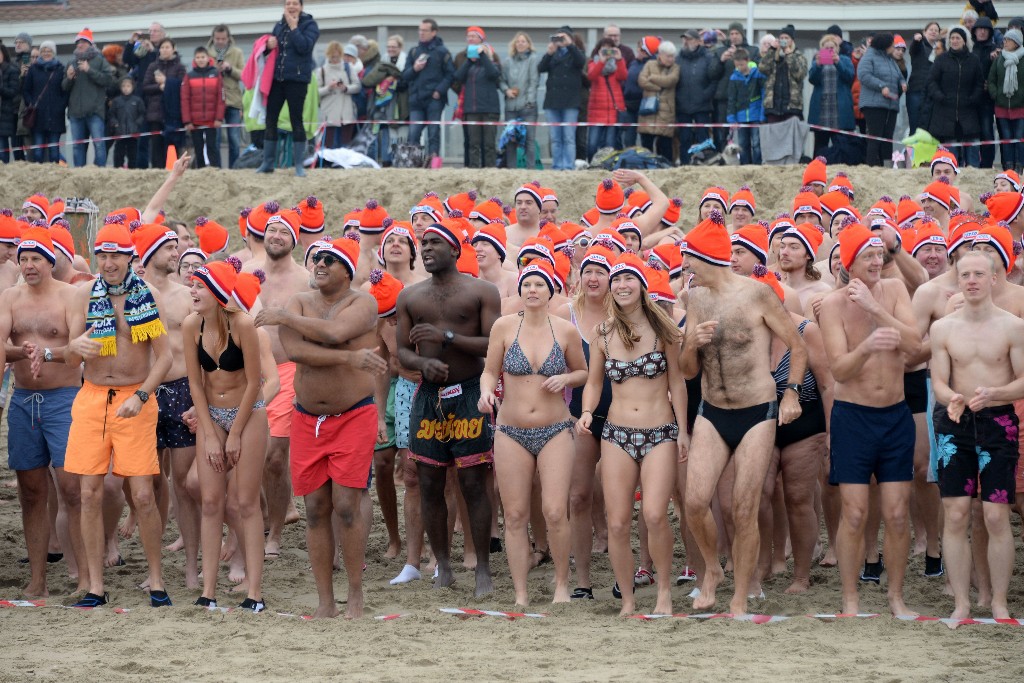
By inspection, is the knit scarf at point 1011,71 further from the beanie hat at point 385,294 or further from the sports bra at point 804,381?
the beanie hat at point 385,294

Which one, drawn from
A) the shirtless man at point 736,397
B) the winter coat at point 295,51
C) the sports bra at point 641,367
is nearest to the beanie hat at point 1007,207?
the shirtless man at point 736,397

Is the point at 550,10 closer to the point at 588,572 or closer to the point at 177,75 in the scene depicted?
the point at 177,75

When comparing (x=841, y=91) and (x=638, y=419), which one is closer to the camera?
(x=638, y=419)

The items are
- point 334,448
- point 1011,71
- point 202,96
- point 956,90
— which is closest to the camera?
point 334,448

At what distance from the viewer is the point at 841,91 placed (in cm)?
1886

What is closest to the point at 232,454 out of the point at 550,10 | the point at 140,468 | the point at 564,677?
the point at 140,468

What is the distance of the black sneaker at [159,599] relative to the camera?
8.38 m

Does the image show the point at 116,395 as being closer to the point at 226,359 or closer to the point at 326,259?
the point at 226,359

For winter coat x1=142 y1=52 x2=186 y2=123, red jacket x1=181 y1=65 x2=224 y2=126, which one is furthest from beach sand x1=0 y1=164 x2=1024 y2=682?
winter coat x1=142 y1=52 x2=186 y2=123

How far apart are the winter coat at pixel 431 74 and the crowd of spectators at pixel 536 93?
20 millimetres

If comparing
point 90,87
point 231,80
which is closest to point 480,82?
point 231,80

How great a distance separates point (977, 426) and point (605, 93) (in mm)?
12058

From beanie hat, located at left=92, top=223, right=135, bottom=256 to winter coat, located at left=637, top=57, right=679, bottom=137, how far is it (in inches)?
462

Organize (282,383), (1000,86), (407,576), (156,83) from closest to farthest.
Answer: (407,576), (282,383), (1000,86), (156,83)
